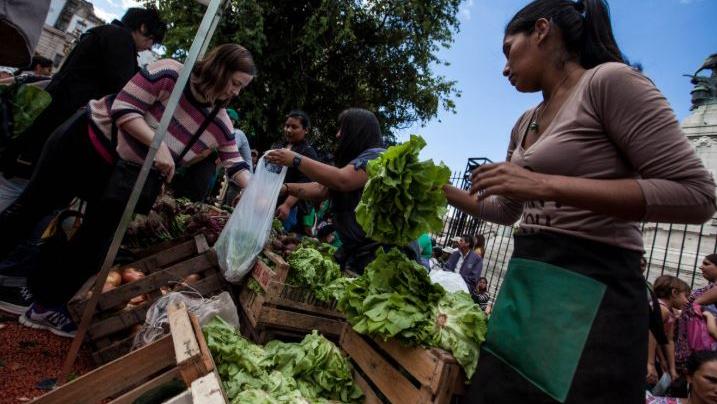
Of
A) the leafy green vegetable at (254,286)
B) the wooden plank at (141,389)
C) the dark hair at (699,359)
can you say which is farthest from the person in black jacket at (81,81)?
the dark hair at (699,359)

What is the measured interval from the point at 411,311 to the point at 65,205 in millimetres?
2788

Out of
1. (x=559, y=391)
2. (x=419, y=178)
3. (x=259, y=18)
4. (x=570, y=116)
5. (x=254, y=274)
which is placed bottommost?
(x=254, y=274)

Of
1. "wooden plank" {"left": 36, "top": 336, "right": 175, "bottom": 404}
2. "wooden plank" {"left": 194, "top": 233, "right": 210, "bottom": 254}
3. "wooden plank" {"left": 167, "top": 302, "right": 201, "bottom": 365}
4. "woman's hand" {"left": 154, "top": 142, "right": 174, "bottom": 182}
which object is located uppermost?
"woman's hand" {"left": 154, "top": 142, "right": 174, "bottom": 182}

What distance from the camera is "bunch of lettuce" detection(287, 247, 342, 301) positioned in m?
2.93

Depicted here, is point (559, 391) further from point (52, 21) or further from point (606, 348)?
point (52, 21)

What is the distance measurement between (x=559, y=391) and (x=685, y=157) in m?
0.78

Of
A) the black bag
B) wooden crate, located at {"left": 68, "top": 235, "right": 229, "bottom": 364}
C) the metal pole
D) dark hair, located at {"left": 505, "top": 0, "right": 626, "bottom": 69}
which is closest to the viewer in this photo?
dark hair, located at {"left": 505, "top": 0, "right": 626, "bottom": 69}

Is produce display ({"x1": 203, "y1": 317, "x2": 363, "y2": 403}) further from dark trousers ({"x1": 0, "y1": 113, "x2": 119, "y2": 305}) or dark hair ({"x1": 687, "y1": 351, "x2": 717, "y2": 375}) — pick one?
dark hair ({"x1": 687, "y1": 351, "x2": 717, "y2": 375})

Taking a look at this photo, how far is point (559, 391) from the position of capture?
118 centimetres

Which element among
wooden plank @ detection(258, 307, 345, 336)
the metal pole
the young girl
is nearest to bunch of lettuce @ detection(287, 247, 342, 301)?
wooden plank @ detection(258, 307, 345, 336)

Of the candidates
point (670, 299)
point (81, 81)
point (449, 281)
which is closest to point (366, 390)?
point (449, 281)

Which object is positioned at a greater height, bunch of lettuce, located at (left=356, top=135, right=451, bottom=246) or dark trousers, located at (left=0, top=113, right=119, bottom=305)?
bunch of lettuce, located at (left=356, top=135, right=451, bottom=246)

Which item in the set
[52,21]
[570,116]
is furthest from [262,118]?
[52,21]

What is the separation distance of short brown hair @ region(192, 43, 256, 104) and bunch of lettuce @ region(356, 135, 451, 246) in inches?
56.5
